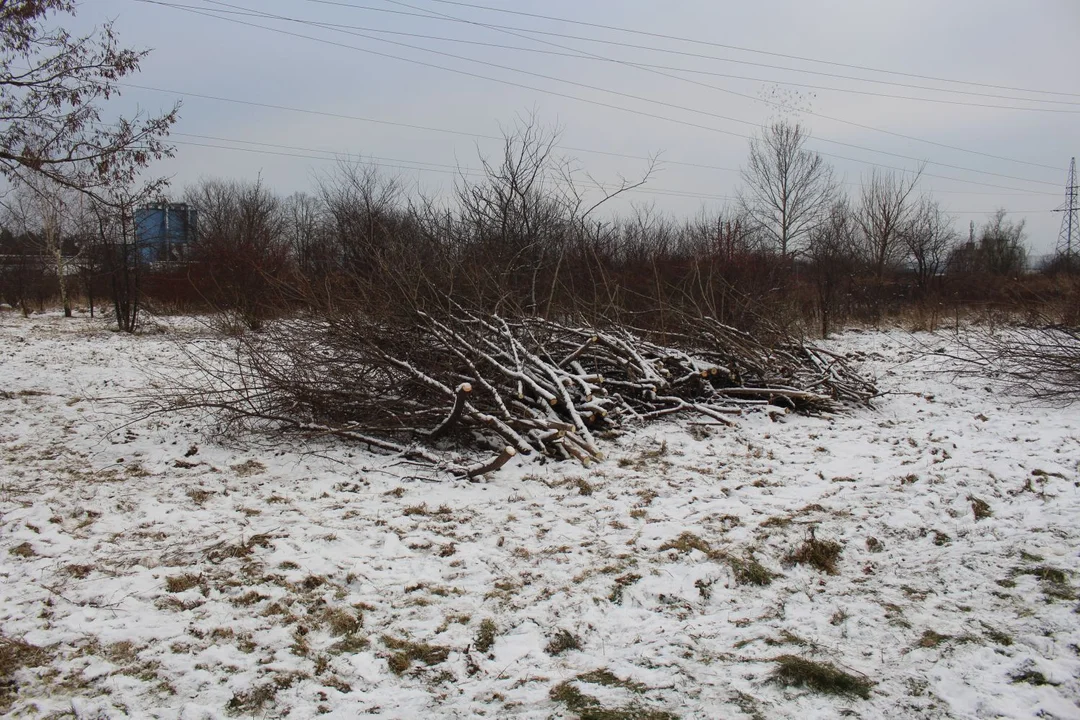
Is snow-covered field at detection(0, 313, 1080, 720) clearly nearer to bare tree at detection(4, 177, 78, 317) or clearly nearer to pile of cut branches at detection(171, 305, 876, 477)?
pile of cut branches at detection(171, 305, 876, 477)

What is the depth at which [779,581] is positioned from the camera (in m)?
3.54

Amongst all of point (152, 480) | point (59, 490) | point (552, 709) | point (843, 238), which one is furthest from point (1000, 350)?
point (843, 238)

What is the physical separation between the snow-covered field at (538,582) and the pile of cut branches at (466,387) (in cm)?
42

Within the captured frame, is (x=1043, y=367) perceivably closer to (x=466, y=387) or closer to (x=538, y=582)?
(x=466, y=387)

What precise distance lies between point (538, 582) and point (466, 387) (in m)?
2.21

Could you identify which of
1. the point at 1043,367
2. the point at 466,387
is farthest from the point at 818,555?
the point at 1043,367

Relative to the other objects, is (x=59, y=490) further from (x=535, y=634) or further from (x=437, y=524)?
(x=535, y=634)

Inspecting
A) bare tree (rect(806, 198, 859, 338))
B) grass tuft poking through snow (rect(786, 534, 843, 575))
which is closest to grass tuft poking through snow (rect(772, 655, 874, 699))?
grass tuft poking through snow (rect(786, 534, 843, 575))

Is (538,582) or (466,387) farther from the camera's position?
(466,387)

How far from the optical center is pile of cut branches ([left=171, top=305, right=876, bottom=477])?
602 cm

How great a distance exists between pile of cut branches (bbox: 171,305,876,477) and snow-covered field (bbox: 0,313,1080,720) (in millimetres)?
424

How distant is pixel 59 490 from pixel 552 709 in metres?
4.15

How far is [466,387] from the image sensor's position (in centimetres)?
545

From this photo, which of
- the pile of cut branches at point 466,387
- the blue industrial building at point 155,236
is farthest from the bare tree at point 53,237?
the pile of cut branches at point 466,387
